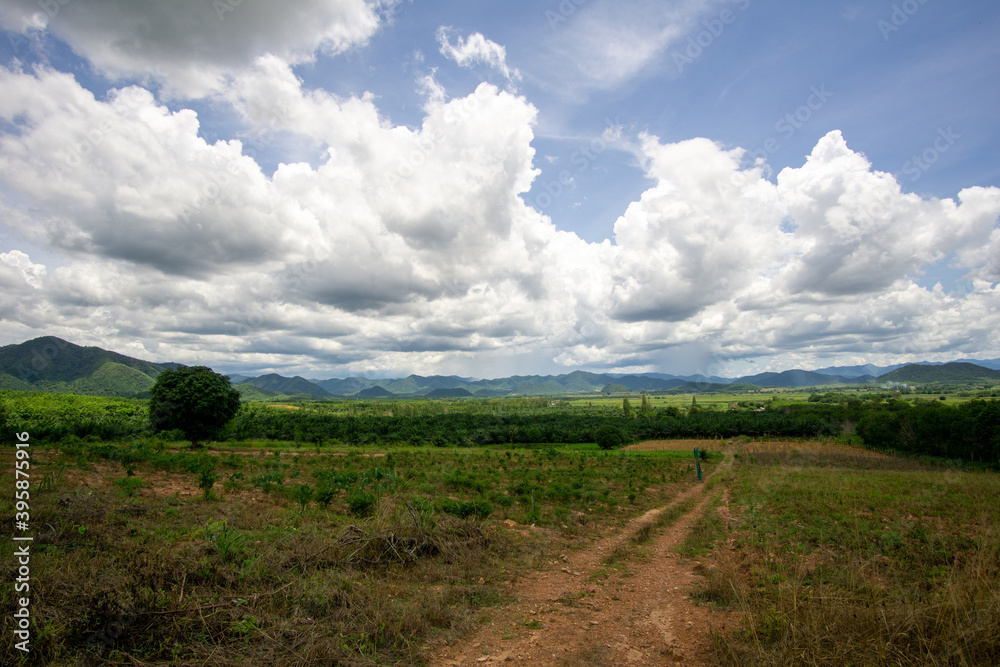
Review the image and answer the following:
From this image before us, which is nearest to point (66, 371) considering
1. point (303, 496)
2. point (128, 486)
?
point (128, 486)

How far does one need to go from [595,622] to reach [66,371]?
15660cm

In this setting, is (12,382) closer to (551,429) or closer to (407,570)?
(551,429)

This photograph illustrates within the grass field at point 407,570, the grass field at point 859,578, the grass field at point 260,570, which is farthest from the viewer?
the grass field at point 260,570

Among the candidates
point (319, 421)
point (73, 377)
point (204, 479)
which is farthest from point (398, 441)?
point (73, 377)

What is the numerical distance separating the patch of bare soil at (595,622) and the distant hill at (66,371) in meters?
107

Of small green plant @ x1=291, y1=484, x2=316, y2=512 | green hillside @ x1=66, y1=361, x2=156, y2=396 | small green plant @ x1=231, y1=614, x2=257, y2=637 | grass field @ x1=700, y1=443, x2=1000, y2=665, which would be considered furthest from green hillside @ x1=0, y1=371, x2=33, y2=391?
grass field @ x1=700, y1=443, x2=1000, y2=665

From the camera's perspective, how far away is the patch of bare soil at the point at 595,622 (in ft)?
19.2

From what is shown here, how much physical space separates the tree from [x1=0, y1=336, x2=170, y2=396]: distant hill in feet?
225

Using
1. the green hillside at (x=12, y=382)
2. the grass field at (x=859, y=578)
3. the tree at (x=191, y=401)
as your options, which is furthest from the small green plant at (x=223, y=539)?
the green hillside at (x=12, y=382)

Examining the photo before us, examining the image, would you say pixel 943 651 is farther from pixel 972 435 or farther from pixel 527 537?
pixel 972 435

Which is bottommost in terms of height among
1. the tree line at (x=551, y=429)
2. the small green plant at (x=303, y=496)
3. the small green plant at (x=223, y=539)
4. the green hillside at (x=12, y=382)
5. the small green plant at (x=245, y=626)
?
the tree line at (x=551, y=429)

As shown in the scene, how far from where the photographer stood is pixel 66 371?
368 ft

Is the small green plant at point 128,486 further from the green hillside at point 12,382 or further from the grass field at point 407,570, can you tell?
the green hillside at point 12,382

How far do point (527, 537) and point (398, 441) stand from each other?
1787 inches
